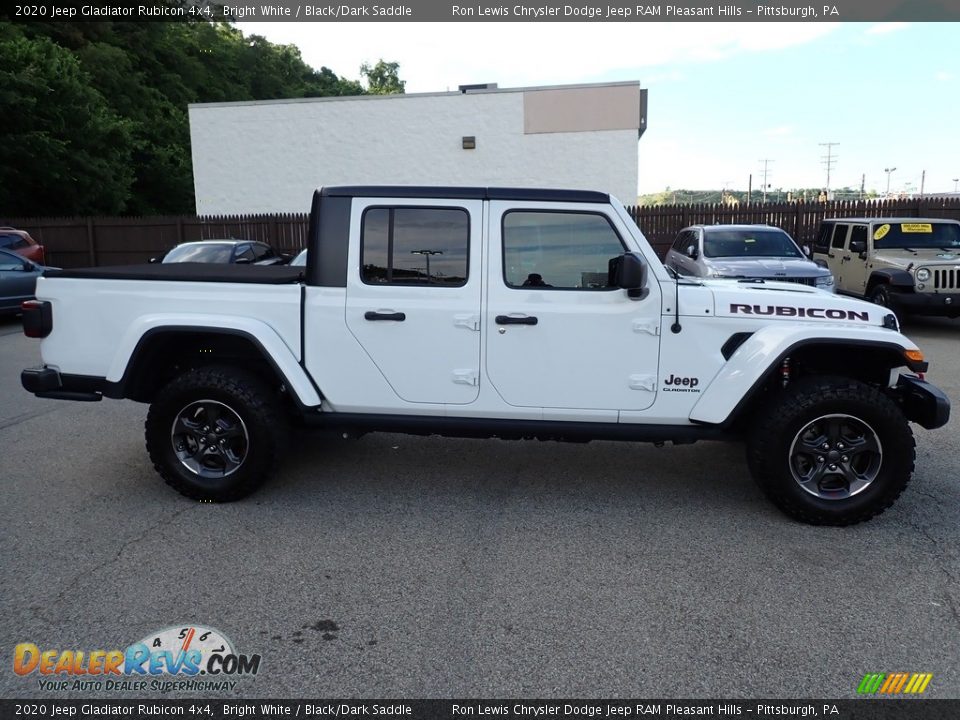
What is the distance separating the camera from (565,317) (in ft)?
13.9

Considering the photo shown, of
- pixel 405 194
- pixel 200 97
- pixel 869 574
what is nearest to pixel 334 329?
pixel 405 194

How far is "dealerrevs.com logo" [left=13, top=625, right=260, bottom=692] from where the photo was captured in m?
2.78

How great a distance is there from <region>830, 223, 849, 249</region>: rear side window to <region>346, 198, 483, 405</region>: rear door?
35.2 ft

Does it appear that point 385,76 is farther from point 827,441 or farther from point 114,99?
point 827,441

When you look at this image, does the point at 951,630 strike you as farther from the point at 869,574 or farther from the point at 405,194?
the point at 405,194

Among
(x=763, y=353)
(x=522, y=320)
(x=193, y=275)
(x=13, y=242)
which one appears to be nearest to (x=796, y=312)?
(x=763, y=353)

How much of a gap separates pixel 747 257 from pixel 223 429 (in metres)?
8.78

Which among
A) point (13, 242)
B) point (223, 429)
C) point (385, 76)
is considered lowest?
point (223, 429)

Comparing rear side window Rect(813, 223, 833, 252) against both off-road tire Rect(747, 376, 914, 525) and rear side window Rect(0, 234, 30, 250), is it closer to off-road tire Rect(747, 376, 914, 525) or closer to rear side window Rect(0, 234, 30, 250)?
off-road tire Rect(747, 376, 914, 525)

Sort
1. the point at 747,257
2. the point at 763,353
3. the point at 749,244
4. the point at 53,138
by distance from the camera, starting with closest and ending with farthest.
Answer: the point at 763,353
the point at 747,257
the point at 749,244
the point at 53,138

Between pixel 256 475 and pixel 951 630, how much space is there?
3.72 m

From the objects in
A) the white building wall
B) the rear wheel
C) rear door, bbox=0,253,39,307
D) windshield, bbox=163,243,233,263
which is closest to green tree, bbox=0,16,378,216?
the white building wall

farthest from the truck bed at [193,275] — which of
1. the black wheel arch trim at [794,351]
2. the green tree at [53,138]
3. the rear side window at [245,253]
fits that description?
the green tree at [53,138]

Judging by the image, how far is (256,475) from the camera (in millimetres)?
4488
